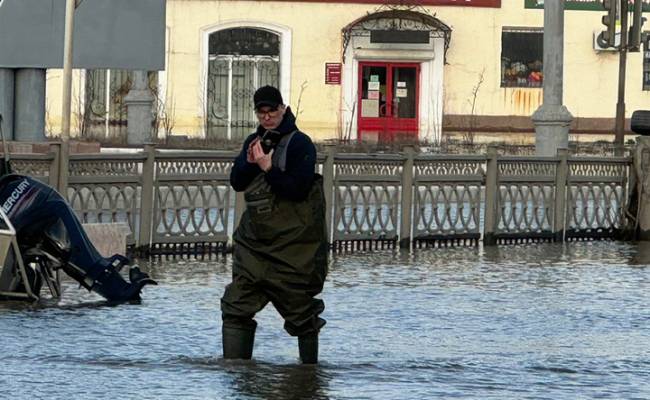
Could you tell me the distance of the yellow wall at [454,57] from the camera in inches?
2173

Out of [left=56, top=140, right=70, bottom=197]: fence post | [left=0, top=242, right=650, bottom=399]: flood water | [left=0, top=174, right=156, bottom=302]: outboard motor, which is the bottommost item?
[left=0, top=242, right=650, bottom=399]: flood water

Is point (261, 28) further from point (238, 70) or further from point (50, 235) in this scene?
point (50, 235)

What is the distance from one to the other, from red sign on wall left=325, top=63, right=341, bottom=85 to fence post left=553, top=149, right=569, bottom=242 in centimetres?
3411

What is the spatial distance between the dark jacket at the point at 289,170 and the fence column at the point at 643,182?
11922mm

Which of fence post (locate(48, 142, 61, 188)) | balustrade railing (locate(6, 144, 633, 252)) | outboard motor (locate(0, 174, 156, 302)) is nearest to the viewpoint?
outboard motor (locate(0, 174, 156, 302))

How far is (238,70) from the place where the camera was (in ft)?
183

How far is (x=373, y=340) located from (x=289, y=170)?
7.57ft

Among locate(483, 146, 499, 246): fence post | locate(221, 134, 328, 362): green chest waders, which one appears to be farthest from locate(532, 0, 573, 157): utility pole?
locate(221, 134, 328, 362): green chest waders

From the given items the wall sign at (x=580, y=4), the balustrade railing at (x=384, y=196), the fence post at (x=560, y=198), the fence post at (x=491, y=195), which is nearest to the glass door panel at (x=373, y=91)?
the wall sign at (x=580, y=4)

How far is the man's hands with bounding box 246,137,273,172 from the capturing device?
10719mm

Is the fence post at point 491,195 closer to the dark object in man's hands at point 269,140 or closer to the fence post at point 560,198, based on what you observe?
the fence post at point 560,198

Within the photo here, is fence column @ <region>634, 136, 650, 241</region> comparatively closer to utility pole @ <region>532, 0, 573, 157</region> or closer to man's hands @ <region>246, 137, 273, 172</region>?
utility pole @ <region>532, 0, 573, 157</region>

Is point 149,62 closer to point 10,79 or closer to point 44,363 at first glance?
point 10,79

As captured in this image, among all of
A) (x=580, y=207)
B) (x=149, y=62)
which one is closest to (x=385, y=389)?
(x=149, y=62)
